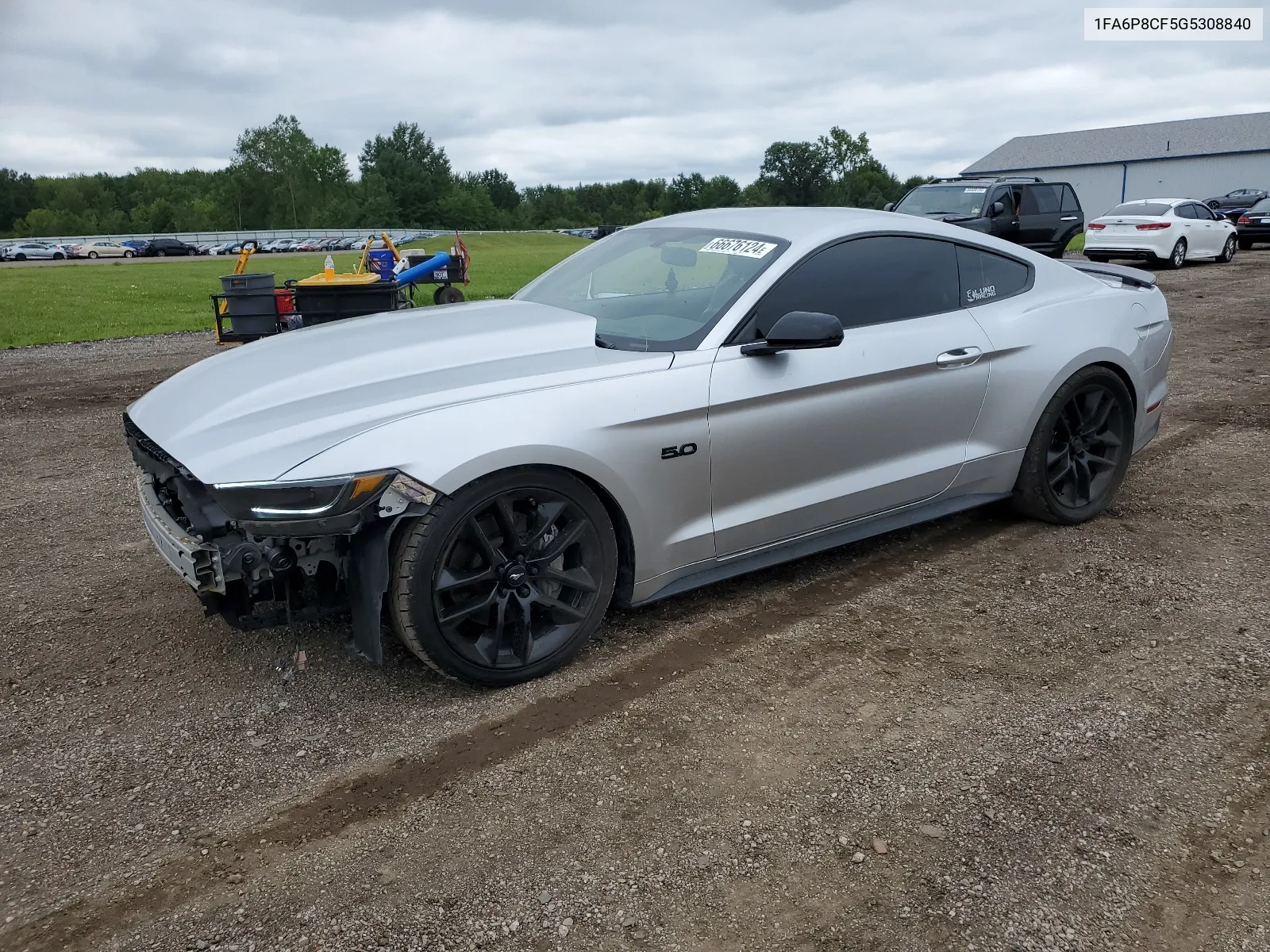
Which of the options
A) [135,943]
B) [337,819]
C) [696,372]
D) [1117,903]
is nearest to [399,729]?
[337,819]

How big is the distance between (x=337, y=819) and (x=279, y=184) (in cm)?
11659

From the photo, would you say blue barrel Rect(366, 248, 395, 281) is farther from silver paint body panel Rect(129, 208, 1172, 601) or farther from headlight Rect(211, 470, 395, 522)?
headlight Rect(211, 470, 395, 522)

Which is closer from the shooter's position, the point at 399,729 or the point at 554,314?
the point at 399,729

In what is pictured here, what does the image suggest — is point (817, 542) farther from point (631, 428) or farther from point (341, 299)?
point (341, 299)

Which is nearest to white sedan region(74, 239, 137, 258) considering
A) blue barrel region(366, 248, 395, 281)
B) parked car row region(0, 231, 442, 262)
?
parked car row region(0, 231, 442, 262)

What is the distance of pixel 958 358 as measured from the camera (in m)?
4.20

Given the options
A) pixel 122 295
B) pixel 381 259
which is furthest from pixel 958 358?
pixel 122 295

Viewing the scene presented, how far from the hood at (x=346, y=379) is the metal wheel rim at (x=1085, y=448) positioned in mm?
2258

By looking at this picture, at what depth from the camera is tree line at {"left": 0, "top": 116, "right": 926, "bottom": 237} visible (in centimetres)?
10006

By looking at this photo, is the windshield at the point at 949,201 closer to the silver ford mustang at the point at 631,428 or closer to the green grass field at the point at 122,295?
the green grass field at the point at 122,295

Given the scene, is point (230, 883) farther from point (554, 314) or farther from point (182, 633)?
point (554, 314)

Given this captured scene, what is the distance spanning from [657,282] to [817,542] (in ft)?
4.12

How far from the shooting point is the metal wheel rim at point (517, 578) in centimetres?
315

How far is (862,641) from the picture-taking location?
145 inches
